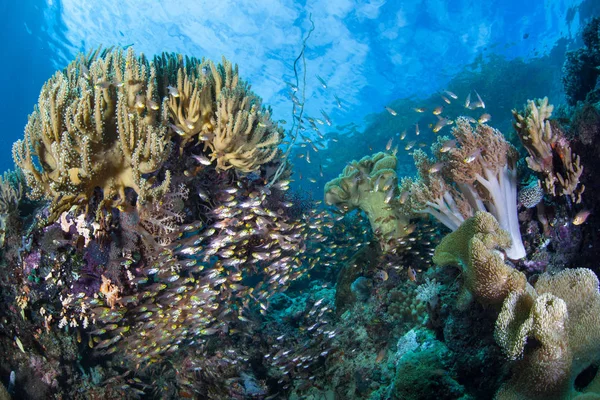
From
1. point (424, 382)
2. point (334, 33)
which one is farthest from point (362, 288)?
point (334, 33)

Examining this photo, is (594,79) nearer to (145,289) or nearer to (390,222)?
(390,222)

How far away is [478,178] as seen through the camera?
4.87 metres

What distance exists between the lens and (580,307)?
288 centimetres

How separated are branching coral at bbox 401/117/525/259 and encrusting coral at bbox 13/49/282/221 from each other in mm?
3055

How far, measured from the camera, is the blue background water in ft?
76.4

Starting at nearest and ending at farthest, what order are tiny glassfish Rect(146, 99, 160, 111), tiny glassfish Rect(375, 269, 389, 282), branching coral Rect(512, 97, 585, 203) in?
branching coral Rect(512, 97, 585, 203)
tiny glassfish Rect(146, 99, 160, 111)
tiny glassfish Rect(375, 269, 389, 282)

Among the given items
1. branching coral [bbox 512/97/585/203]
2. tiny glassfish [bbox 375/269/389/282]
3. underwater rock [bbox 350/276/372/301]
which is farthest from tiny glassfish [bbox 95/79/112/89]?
underwater rock [bbox 350/276/372/301]

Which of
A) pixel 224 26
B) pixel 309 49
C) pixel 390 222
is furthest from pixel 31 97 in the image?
pixel 390 222

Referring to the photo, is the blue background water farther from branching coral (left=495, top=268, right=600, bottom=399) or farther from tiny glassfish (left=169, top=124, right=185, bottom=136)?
branching coral (left=495, top=268, right=600, bottom=399)

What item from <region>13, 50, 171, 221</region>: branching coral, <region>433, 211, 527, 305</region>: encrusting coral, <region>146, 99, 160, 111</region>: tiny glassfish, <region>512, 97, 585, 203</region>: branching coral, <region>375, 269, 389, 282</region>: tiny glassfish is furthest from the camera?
<region>375, 269, 389, 282</region>: tiny glassfish

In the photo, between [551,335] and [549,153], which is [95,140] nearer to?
[551,335]

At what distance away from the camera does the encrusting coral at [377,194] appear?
7.42m

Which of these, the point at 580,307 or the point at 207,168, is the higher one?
the point at 207,168

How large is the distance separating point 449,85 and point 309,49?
508 inches
